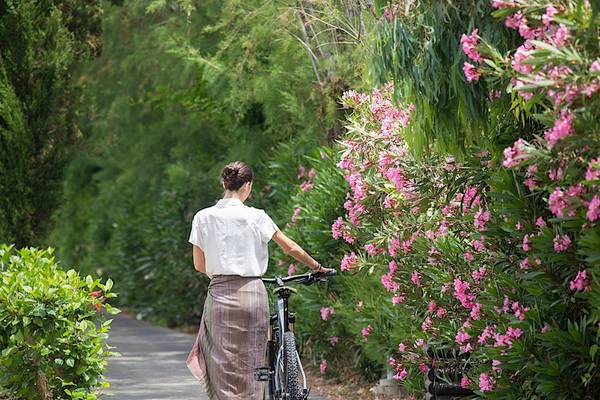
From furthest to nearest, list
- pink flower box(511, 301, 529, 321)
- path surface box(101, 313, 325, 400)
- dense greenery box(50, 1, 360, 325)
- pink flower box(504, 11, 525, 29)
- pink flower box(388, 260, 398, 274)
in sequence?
dense greenery box(50, 1, 360, 325)
path surface box(101, 313, 325, 400)
pink flower box(388, 260, 398, 274)
pink flower box(511, 301, 529, 321)
pink flower box(504, 11, 525, 29)

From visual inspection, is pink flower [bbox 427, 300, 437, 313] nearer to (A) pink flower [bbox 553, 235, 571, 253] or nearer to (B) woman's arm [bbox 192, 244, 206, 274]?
(B) woman's arm [bbox 192, 244, 206, 274]

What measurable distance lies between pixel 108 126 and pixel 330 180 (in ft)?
44.8

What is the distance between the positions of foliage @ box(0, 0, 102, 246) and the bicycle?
6941mm

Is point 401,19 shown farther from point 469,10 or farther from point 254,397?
point 254,397

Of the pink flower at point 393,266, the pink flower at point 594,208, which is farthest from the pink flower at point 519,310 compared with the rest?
the pink flower at point 393,266

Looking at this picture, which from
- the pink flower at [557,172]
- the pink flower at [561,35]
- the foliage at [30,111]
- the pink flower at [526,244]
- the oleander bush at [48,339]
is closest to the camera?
the pink flower at [561,35]

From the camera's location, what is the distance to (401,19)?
7414 millimetres

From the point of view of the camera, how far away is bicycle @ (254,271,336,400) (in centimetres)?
817

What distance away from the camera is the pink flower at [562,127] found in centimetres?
578

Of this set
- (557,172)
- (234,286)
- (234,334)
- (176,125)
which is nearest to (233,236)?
(234,286)

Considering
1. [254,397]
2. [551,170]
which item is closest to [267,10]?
[254,397]

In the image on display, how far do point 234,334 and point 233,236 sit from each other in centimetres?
65

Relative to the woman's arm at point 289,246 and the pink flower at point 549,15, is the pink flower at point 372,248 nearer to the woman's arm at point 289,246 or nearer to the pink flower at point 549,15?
the woman's arm at point 289,246

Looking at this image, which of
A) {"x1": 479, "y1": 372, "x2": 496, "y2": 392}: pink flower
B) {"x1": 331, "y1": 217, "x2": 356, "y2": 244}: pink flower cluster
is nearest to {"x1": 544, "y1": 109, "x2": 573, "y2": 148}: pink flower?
{"x1": 479, "y1": 372, "x2": 496, "y2": 392}: pink flower
